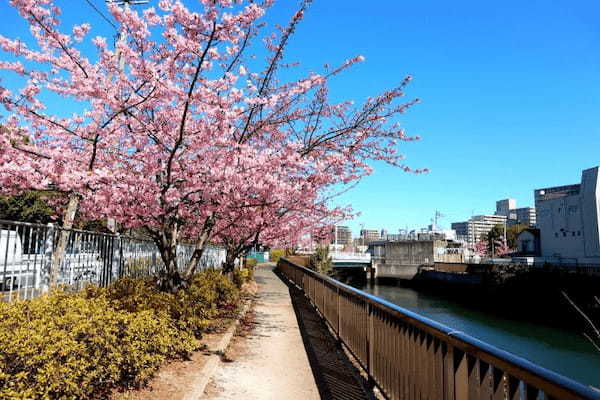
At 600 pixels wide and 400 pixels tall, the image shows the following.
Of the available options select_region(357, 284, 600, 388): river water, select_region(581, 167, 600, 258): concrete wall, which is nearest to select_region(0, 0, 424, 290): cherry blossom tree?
select_region(357, 284, 600, 388): river water

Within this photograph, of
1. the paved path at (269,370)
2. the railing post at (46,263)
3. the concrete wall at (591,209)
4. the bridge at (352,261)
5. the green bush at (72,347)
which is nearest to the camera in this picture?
the green bush at (72,347)

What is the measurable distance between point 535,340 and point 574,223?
28.5 meters

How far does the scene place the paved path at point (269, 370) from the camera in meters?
5.23

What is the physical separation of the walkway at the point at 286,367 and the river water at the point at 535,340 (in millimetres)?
9504

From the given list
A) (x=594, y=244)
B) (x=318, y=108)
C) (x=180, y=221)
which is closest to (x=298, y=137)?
(x=318, y=108)

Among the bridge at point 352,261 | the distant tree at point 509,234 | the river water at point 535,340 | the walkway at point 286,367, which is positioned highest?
the distant tree at point 509,234

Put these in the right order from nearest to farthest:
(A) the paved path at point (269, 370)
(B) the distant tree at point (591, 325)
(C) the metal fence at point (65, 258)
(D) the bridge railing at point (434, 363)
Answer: (D) the bridge railing at point (434, 363), (A) the paved path at point (269, 370), (C) the metal fence at point (65, 258), (B) the distant tree at point (591, 325)

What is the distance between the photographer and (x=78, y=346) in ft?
12.1

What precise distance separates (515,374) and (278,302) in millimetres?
13510

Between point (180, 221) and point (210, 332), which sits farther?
point (180, 221)

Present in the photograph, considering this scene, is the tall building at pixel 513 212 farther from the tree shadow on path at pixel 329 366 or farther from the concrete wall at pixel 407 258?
the tree shadow on path at pixel 329 366

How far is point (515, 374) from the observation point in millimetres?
2158

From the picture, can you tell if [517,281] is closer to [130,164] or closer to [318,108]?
[318,108]

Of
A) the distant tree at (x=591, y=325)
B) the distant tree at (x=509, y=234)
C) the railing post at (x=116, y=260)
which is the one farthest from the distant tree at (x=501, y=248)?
the railing post at (x=116, y=260)
